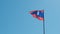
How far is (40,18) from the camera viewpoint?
10180 mm

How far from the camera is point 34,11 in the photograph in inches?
413

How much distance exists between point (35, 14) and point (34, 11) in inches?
6.1

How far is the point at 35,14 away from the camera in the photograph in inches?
411

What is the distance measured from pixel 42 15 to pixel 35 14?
0.36 meters

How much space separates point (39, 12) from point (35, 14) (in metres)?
0.22

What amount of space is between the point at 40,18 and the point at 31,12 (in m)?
0.54

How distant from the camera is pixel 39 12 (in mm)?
10336

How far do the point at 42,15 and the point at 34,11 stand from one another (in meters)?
0.46

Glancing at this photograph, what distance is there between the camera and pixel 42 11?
1024 cm

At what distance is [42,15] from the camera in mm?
10242

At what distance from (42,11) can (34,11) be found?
1.40 feet

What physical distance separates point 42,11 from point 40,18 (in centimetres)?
33

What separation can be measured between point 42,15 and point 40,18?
0.17m
